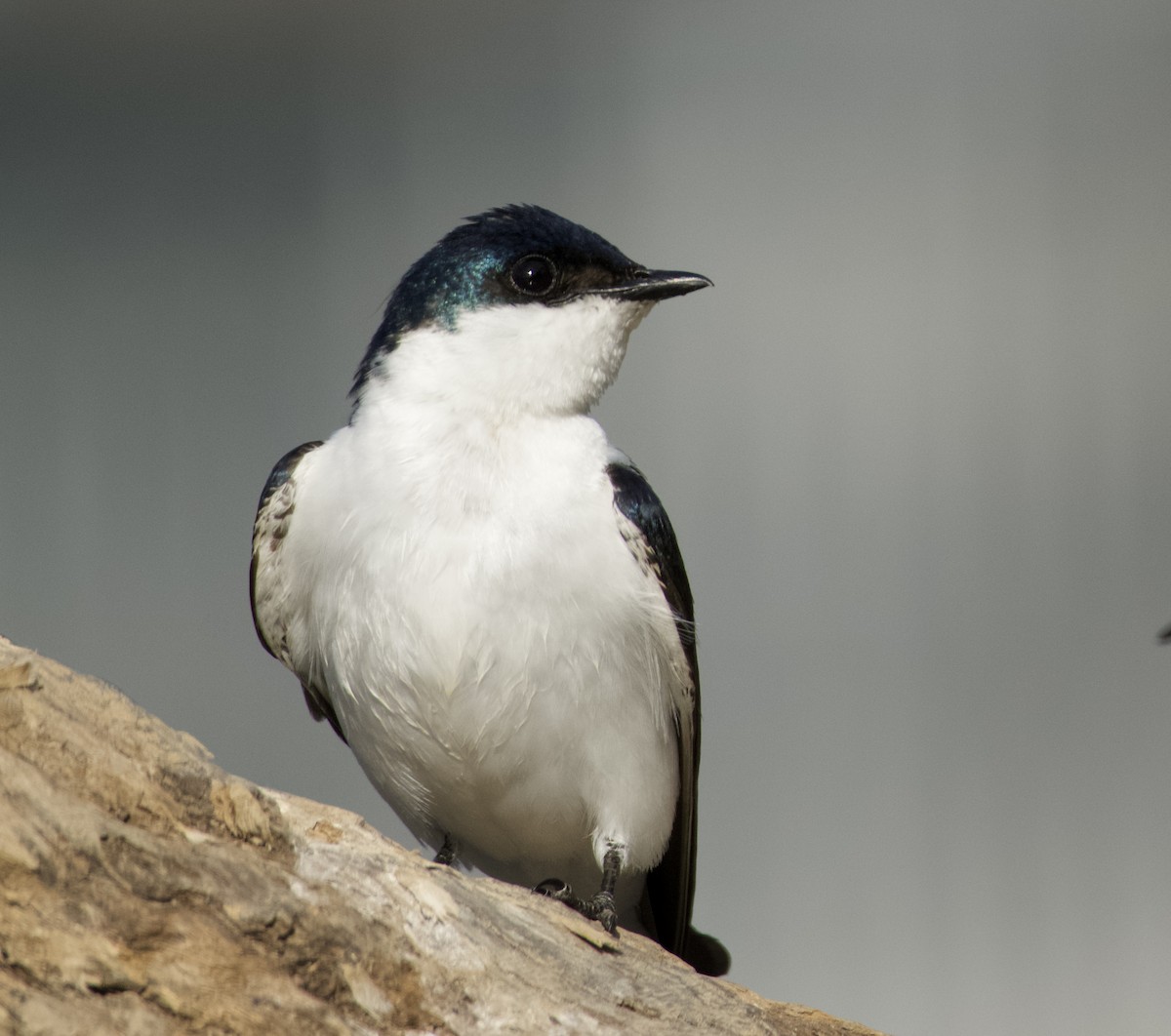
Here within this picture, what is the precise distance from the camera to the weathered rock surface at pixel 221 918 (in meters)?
1.90

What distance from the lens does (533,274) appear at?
3.25m

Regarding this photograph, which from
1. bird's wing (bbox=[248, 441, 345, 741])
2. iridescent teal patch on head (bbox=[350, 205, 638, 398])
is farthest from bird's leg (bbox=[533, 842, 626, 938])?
iridescent teal patch on head (bbox=[350, 205, 638, 398])

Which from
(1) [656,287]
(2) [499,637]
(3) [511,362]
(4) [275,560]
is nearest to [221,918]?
(2) [499,637]

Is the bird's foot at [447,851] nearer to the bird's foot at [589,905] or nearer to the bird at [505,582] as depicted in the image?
the bird at [505,582]

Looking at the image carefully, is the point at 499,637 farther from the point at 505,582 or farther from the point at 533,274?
the point at 533,274

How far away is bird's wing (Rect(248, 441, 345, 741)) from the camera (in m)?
3.26

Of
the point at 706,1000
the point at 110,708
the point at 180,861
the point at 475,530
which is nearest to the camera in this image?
the point at 180,861

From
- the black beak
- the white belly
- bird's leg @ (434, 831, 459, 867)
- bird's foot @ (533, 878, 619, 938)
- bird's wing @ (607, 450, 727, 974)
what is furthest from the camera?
bird's leg @ (434, 831, 459, 867)

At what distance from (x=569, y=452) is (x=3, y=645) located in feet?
4.02

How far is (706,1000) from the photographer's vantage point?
250cm

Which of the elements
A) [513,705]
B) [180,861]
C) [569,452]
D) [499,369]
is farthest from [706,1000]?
[499,369]

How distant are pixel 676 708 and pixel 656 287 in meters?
0.92

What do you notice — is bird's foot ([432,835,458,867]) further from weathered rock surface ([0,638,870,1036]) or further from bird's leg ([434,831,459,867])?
weathered rock surface ([0,638,870,1036])

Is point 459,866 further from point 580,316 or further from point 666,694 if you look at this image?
point 580,316
